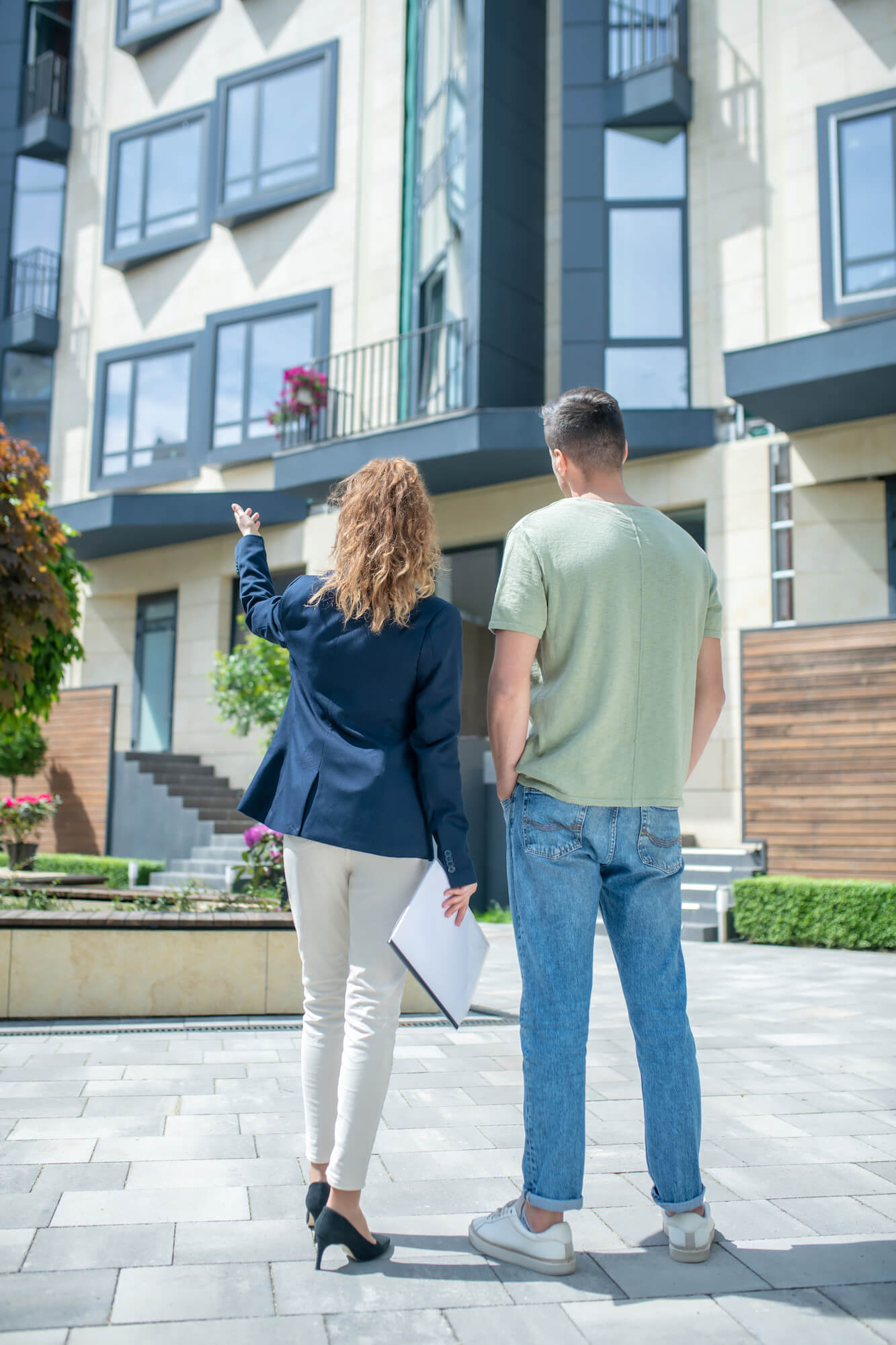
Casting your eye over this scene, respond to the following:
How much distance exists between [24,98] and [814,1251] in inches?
954

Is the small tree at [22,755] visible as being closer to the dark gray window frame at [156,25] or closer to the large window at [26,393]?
the large window at [26,393]

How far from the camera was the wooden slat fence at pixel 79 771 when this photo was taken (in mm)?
16469

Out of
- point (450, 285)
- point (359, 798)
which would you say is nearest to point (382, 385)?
point (450, 285)

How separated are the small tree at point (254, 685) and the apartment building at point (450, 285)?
6.13 ft

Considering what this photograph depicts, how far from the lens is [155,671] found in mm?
18641

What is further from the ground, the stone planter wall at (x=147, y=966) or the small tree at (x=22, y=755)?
the small tree at (x=22, y=755)

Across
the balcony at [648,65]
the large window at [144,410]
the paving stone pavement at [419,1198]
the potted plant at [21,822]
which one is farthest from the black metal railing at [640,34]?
the paving stone pavement at [419,1198]

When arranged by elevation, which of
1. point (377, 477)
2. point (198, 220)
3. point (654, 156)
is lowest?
point (377, 477)

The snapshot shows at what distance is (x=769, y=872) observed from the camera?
35.6 ft

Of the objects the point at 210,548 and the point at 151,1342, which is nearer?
the point at 151,1342

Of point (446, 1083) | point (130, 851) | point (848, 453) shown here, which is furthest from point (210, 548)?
point (446, 1083)

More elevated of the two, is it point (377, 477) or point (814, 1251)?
point (377, 477)

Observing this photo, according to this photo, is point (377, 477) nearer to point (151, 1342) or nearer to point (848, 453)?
point (151, 1342)

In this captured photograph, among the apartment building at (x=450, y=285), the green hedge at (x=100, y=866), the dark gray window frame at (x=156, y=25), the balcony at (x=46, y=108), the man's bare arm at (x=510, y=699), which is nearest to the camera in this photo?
the man's bare arm at (x=510, y=699)
